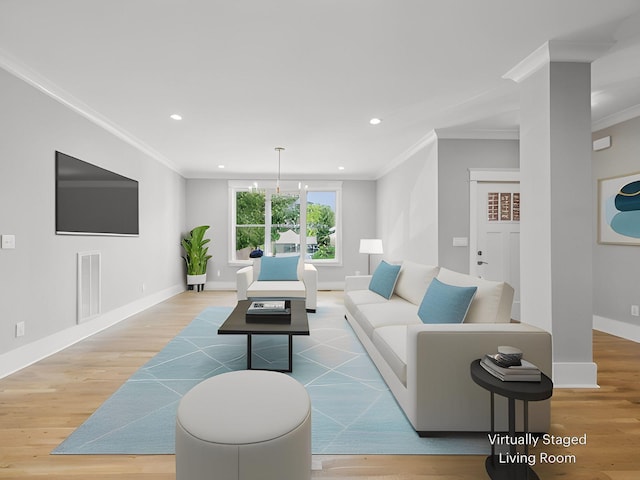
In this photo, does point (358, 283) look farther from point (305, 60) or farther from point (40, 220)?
point (40, 220)

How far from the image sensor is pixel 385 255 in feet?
23.0

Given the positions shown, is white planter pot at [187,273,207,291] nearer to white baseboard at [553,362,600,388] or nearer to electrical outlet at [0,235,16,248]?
electrical outlet at [0,235,16,248]

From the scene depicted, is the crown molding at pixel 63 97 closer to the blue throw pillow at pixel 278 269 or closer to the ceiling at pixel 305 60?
the ceiling at pixel 305 60

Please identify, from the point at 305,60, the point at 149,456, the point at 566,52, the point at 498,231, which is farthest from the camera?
the point at 498,231

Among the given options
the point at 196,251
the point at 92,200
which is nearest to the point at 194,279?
the point at 196,251

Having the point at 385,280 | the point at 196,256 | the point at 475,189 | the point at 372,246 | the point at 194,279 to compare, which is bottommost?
the point at 194,279

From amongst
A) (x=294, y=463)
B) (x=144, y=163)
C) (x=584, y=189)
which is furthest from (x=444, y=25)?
(x=144, y=163)

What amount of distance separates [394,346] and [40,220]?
3282 millimetres

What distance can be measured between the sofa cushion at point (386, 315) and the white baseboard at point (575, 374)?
3.47 ft

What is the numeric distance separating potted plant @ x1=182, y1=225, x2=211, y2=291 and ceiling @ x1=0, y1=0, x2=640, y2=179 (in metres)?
2.71

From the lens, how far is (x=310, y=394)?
8.18 feet

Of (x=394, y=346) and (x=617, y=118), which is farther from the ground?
(x=617, y=118)

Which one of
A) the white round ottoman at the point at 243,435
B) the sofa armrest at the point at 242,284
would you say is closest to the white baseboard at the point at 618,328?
the white round ottoman at the point at 243,435

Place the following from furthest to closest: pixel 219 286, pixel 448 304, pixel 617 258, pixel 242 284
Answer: pixel 219 286, pixel 242 284, pixel 617 258, pixel 448 304
